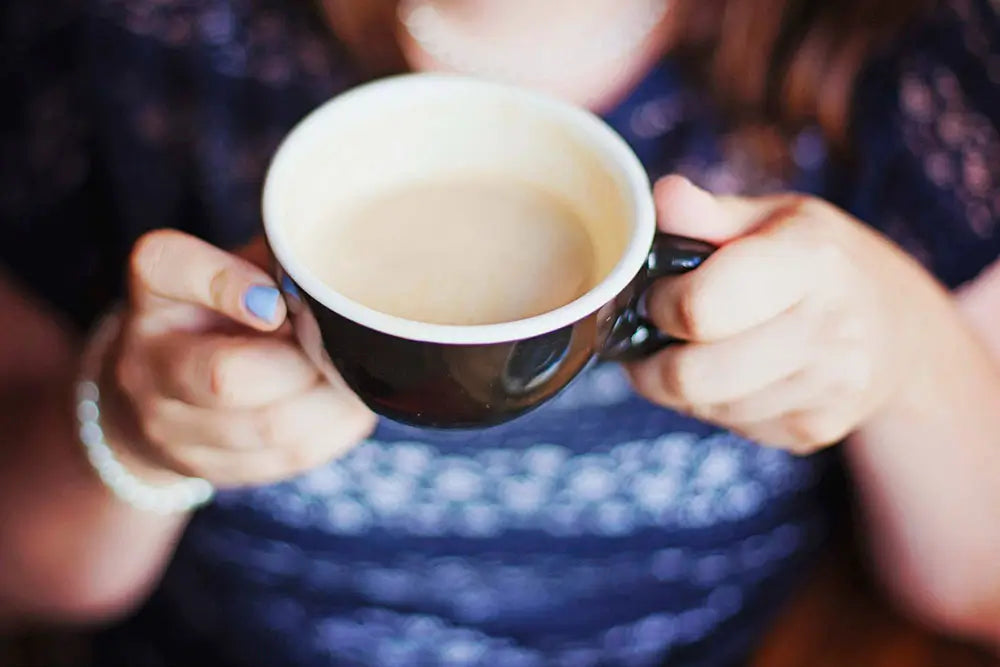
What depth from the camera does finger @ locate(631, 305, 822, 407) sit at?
519 millimetres

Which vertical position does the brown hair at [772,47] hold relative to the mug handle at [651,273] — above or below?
below

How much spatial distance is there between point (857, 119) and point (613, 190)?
12.8 inches

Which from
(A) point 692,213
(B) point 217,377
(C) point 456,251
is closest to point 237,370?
(B) point 217,377

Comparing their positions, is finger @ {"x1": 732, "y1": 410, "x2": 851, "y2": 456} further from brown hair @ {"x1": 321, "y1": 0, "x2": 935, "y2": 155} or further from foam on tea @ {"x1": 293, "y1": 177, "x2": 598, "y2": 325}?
brown hair @ {"x1": 321, "y1": 0, "x2": 935, "y2": 155}

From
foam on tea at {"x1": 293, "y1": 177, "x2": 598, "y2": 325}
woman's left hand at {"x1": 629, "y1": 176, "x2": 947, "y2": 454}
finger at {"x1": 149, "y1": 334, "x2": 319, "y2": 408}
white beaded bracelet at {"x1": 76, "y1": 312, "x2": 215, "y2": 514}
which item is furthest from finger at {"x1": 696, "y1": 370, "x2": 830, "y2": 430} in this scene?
white beaded bracelet at {"x1": 76, "y1": 312, "x2": 215, "y2": 514}

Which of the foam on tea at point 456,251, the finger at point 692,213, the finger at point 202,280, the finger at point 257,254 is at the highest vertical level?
the finger at point 692,213

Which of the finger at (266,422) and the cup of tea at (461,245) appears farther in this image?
the finger at (266,422)

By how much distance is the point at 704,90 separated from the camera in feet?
2.58

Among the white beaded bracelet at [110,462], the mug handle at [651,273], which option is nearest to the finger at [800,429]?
the mug handle at [651,273]

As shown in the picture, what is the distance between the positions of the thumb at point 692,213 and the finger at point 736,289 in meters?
0.02

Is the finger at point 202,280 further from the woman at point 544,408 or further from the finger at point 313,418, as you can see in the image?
the woman at point 544,408

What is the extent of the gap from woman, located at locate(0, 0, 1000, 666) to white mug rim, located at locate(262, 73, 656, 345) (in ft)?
0.71

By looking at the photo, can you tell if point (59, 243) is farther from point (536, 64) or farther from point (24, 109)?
point (536, 64)

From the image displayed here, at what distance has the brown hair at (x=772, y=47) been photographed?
0.77m
